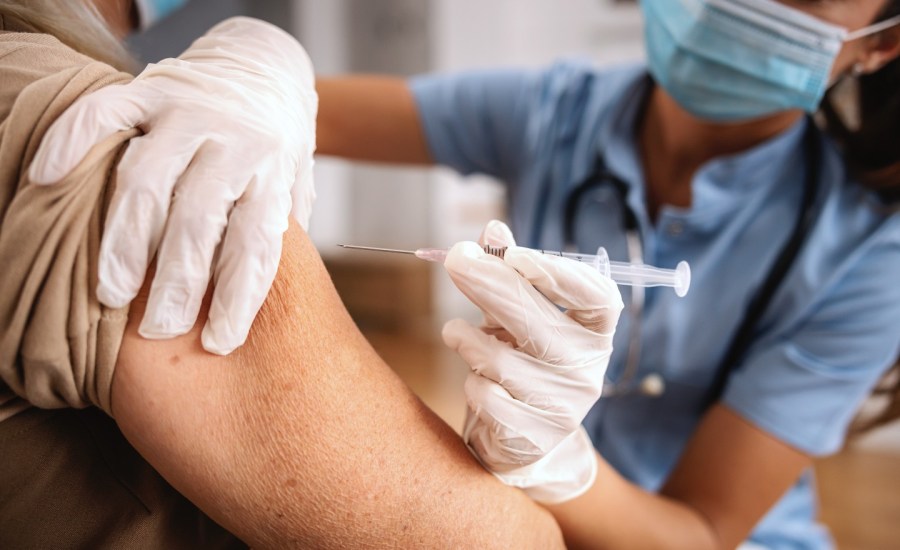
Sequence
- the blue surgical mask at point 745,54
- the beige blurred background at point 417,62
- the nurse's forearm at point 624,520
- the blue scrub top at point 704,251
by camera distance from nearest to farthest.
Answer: the nurse's forearm at point 624,520
the blue surgical mask at point 745,54
the blue scrub top at point 704,251
the beige blurred background at point 417,62

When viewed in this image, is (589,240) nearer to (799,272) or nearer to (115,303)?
(799,272)

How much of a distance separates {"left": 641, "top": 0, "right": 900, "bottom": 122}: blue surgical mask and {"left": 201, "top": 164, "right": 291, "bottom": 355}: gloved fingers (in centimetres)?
80

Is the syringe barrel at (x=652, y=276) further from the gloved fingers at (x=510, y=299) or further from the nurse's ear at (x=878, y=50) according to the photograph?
the nurse's ear at (x=878, y=50)

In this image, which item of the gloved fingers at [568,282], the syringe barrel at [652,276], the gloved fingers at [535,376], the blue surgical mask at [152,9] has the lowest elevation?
the gloved fingers at [535,376]

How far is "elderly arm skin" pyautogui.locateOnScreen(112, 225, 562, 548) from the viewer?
2.00ft

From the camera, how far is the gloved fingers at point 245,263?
61 cm

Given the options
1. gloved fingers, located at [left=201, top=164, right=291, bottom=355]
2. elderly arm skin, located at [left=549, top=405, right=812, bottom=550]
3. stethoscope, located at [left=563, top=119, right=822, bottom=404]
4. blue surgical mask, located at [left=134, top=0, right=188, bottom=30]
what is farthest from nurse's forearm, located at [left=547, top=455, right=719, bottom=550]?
blue surgical mask, located at [left=134, top=0, right=188, bottom=30]

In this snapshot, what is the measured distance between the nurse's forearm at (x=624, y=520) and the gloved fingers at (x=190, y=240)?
0.51 metres

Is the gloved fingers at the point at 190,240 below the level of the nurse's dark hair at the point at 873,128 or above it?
above

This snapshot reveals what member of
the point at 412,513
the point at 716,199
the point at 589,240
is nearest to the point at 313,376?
the point at 412,513

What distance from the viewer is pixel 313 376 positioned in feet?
2.18

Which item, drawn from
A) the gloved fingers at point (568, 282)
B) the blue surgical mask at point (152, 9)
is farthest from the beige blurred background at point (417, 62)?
the gloved fingers at point (568, 282)

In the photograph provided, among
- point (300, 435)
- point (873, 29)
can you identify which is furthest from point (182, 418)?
point (873, 29)

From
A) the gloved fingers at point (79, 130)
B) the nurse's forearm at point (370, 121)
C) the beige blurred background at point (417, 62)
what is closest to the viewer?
the gloved fingers at point (79, 130)
